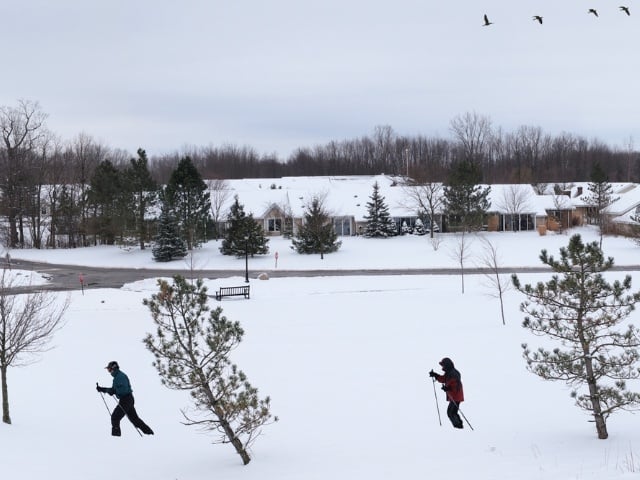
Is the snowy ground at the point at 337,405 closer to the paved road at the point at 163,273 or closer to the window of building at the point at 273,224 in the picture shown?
the paved road at the point at 163,273

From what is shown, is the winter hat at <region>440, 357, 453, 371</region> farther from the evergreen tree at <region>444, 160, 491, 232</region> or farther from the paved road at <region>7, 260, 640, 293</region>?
the evergreen tree at <region>444, 160, 491, 232</region>

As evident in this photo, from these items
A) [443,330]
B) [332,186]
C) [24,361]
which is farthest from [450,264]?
[24,361]

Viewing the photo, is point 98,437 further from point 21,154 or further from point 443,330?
point 21,154

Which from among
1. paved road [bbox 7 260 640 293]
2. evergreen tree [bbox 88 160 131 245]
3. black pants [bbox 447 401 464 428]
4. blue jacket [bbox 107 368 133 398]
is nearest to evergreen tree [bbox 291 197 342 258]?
paved road [bbox 7 260 640 293]

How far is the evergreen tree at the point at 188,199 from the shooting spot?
160ft

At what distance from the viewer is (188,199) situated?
4909cm

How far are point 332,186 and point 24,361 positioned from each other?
49336 millimetres

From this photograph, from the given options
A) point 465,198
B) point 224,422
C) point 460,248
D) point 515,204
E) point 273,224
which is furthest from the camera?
point 273,224

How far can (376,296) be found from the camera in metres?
30.7

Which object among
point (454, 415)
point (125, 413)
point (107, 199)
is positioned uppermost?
point (107, 199)

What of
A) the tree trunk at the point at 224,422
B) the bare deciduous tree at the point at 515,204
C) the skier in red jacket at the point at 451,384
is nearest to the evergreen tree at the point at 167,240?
the bare deciduous tree at the point at 515,204

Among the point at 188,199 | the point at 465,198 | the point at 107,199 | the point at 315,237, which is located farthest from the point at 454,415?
the point at 107,199

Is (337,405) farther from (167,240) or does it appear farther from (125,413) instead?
(167,240)

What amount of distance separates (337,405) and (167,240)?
34.7m
